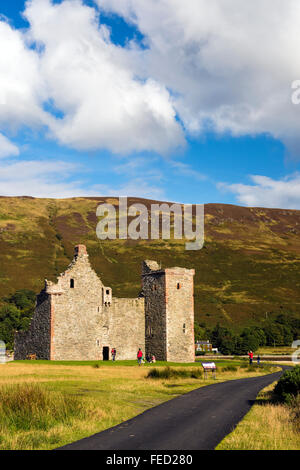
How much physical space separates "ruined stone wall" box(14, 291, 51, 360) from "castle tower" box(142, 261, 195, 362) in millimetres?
11513

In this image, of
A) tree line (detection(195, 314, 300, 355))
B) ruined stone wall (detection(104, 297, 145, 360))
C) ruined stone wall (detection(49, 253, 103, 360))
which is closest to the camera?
ruined stone wall (detection(49, 253, 103, 360))

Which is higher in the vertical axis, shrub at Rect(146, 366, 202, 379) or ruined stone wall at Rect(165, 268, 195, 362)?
ruined stone wall at Rect(165, 268, 195, 362)

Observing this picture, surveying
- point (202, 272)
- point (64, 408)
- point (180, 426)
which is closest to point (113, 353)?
point (64, 408)

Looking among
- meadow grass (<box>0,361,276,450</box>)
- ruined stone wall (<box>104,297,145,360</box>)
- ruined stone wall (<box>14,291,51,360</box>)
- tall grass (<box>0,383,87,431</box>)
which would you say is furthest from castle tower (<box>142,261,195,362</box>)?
tall grass (<box>0,383,87,431</box>)

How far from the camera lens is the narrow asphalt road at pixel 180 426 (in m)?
13.3

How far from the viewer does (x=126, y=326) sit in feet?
179

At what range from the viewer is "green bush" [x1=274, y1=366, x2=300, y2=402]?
2127cm

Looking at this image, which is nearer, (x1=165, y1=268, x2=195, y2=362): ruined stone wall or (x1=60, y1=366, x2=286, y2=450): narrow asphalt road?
(x1=60, y1=366, x2=286, y2=450): narrow asphalt road

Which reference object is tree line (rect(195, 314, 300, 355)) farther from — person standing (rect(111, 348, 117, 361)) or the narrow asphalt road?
the narrow asphalt road

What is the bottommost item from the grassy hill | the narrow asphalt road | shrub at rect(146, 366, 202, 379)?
shrub at rect(146, 366, 202, 379)

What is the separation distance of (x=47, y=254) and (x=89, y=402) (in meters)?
164

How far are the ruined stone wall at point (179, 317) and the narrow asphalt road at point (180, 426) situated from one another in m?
27.9

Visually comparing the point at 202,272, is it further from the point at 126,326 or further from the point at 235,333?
the point at 126,326

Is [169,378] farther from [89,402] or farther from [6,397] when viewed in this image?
[6,397]
